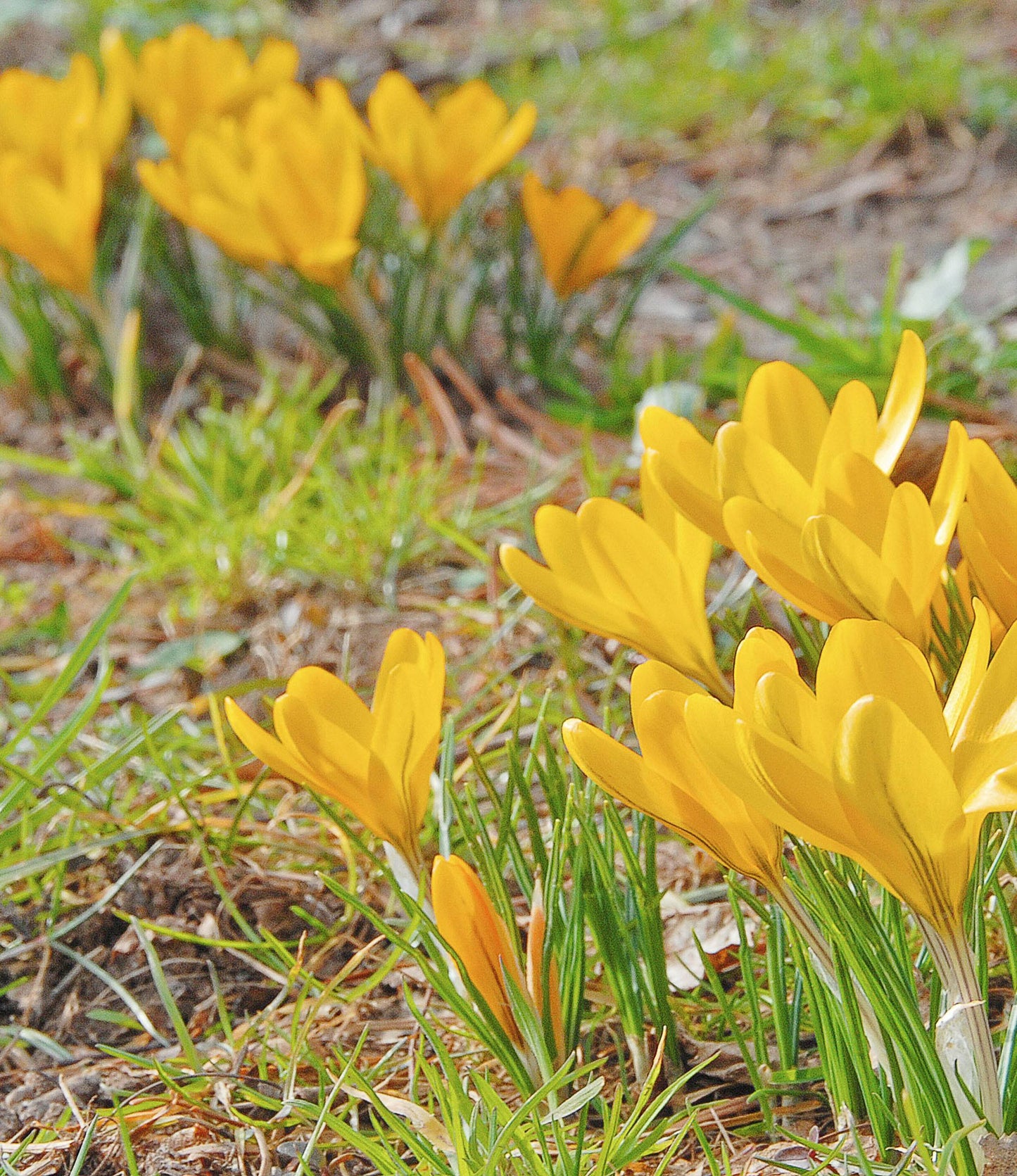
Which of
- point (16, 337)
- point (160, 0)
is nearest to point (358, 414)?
point (16, 337)

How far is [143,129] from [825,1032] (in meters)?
2.90

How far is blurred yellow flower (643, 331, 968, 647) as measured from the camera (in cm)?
72

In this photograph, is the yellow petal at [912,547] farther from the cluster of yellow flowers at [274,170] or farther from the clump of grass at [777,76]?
the clump of grass at [777,76]

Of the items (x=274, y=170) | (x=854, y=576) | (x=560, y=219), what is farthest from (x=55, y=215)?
(x=854, y=576)

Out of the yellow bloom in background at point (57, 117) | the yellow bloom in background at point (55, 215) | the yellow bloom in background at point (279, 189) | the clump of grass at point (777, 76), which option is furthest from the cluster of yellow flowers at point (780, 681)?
the clump of grass at point (777, 76)

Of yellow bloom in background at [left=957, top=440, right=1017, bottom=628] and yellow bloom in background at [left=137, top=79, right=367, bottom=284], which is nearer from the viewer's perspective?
yellow bloom in background at [left=957, top=440, right=1017, bottom=628]

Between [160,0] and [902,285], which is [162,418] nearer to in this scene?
[902,285]

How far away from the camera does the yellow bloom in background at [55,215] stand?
6.50ft

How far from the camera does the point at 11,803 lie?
1.26m

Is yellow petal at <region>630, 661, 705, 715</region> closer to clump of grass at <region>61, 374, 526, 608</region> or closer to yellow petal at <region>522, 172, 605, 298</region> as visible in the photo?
clump of grass at <region>61, 374, 526, 608</region>

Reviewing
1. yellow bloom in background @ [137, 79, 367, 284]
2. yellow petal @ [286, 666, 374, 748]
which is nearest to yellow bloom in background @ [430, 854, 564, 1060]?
yellow petal @ [286, 666, 374, 748]

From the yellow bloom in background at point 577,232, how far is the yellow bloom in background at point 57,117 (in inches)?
31.5

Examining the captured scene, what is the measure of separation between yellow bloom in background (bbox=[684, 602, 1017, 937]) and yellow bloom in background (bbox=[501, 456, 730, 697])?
19cm

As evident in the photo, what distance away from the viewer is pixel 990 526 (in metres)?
0.76
